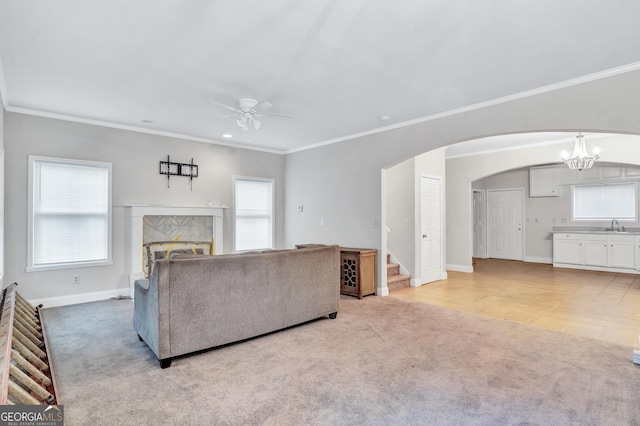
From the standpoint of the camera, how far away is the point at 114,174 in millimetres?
5160

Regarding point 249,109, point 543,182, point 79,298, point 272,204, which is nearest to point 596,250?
point 543,182

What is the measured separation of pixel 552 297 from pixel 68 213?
7.22m

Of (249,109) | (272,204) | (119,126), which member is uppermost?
(119,126)

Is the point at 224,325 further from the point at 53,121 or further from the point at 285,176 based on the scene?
the point at 285,176

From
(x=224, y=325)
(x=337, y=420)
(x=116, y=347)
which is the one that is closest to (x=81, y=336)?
(x=116, y=347)

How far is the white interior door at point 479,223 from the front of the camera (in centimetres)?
992

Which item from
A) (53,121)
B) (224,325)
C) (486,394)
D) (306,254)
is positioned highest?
(53,121)

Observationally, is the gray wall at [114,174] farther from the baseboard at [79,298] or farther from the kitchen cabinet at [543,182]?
the kitchen cabinet at [543,182]

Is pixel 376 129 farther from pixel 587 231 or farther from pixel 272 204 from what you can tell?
pixel 587 231

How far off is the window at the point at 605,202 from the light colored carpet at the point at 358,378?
589 centimetres

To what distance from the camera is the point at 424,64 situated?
123 inches

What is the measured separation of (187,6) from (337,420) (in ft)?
9.31

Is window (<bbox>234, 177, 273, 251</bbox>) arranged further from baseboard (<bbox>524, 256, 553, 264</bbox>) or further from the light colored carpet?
baseboard (<bbox>524, 256, 553, 264</bbox>)

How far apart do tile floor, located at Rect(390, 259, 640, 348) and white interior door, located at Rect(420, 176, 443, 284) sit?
27 centimetres
